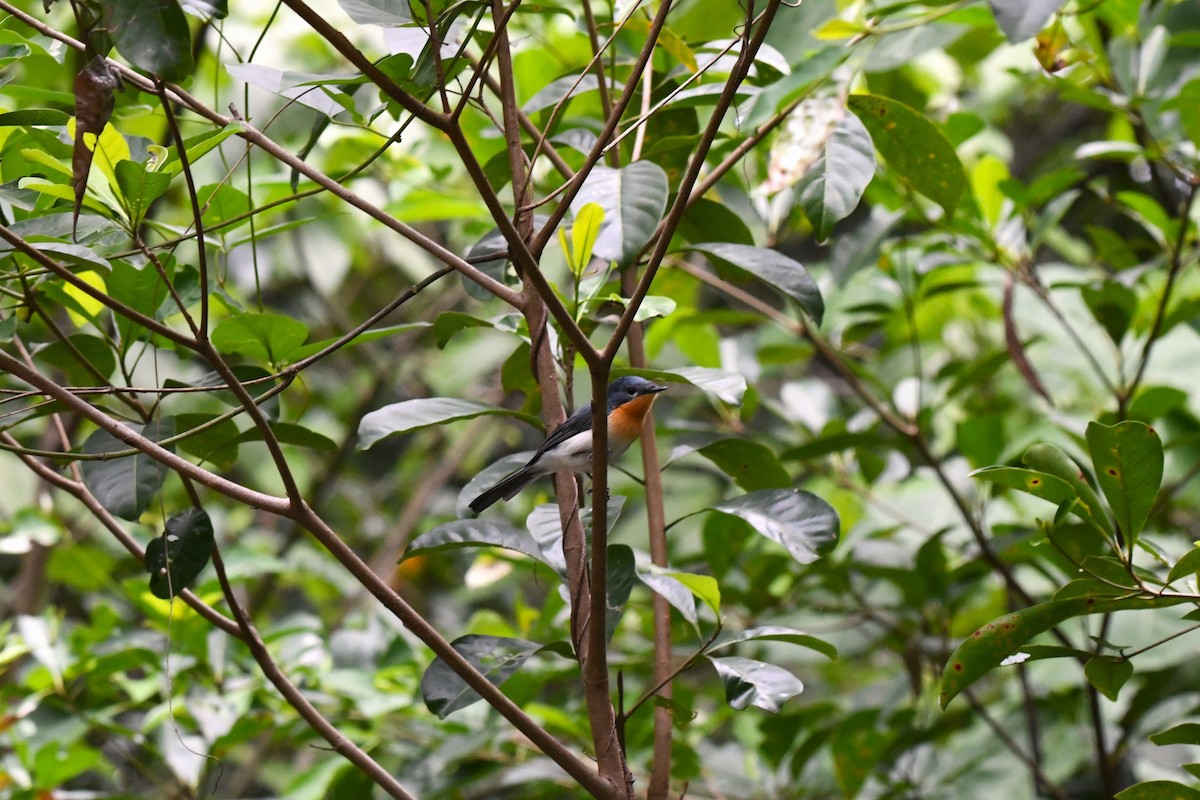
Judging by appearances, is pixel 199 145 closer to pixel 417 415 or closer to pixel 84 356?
pixel 417 415

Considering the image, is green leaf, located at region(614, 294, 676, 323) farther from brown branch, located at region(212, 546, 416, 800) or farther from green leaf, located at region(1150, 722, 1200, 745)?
green leaf, located at region(1150, 722, 1200, 745)

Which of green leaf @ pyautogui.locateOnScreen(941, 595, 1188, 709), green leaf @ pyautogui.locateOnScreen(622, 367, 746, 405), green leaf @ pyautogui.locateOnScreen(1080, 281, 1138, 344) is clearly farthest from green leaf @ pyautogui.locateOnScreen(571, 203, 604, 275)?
green leaf @ pyautogui.locateOnScreen(1080, 281, 1138, 344)

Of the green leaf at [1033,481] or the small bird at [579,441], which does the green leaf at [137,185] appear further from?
the green leaf at [1033,481]

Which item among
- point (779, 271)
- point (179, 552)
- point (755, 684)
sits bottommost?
point (755, 684)

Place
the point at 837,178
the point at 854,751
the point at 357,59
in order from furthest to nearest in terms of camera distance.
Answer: the point at 854,751
the point at 837,178
the point at 357,59

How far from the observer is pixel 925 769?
8.26ft

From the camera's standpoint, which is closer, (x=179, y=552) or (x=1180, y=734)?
(x=1180, y=734)

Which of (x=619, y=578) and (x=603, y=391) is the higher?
(x=603, y=391)

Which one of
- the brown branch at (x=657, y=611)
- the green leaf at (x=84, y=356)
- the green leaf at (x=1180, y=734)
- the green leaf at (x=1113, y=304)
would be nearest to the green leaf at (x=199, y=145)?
the green leaf at (x=84, y=356)

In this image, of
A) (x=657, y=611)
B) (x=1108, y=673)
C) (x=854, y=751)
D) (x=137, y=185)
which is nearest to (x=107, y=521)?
(x=137, y=185)

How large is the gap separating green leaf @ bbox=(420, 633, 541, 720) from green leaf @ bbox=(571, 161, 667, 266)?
19.9 inches

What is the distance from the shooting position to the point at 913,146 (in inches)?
63.6

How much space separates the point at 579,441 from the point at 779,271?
1.27 feet

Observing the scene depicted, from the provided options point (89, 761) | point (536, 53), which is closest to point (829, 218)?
point (536, 53)
